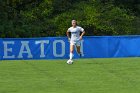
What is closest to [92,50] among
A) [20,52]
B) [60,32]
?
[20,52]

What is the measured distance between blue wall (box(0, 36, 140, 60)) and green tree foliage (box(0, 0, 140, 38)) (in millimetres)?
11241

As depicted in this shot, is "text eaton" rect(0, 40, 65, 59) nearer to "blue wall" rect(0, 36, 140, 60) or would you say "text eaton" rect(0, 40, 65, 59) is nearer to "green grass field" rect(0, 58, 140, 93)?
"blue wall" rect(0, 36, 140, 60)

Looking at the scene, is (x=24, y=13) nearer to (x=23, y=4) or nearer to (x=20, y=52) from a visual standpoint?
(x=23, y=4)

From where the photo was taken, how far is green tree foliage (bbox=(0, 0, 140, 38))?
38.0 m

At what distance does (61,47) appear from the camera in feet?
83.3

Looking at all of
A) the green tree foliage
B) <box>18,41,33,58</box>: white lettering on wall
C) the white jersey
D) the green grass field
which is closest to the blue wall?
<box>18,41,33,58</box>: white lettering on wall

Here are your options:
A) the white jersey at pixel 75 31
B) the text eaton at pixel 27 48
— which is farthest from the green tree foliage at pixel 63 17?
the white jersey at pixel 75 31

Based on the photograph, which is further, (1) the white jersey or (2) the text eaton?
(2) the text eaton

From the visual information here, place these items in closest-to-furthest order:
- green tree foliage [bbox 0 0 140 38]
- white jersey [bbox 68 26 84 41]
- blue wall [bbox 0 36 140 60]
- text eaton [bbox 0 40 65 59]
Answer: white jersey [bbox 68 26 84 41]
text eaton [bbox 0 40 65 59]
blue wall [bbox 0 36 140 60]
green tree foliage [bbox 0 0 140 38]

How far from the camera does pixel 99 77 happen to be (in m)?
15.1

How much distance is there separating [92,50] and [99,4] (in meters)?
15.8

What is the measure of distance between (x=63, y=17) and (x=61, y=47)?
45.7ft

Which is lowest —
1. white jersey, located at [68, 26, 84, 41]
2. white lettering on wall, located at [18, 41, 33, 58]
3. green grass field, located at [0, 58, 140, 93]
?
white lettering on wall, located at [18, 41, 33, 58]

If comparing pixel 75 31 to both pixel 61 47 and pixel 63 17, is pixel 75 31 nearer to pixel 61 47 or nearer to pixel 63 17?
pixel 61 47
